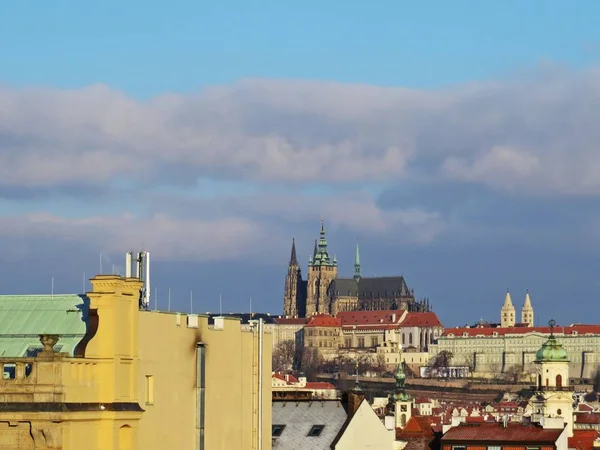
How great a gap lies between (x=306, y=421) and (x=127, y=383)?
1498 centimetres

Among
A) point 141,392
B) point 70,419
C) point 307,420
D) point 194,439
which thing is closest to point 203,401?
point 194,439

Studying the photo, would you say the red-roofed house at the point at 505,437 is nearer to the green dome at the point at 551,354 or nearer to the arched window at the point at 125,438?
the green dome at the point at 551,354

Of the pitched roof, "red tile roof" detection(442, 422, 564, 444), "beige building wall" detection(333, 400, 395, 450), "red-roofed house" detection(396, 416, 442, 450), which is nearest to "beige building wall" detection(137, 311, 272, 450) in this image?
the pitched roof

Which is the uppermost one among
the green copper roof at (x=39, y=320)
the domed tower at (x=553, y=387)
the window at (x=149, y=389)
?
the domed tower at (x=553, y=387)

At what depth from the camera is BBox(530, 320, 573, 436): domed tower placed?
3054 inches

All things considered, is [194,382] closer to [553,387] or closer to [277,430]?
[277,430]

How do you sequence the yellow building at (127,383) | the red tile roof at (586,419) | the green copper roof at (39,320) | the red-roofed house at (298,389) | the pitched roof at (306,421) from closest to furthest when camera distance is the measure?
the yellow building at (127,383) < the green copper roof at (39,320) < the pitched roof at (306,421) < the red-roofed house at (298,389) < the red tile roof at (586,419)

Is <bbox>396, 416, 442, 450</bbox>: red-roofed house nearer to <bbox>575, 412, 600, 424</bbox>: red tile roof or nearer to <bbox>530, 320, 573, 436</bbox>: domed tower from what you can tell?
<bbox>530, 320, 573, 436</bbox>: domed tower

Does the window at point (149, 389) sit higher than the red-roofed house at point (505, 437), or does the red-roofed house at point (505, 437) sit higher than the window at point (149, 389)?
the red-roofed house at point (505, 437)

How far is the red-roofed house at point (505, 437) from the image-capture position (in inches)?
2108

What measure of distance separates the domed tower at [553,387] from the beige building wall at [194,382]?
50.9 metres

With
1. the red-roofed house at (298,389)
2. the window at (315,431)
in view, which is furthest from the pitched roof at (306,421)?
the red-roofed house at (298,389)

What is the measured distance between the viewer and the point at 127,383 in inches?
793

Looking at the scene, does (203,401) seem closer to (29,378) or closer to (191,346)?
(191,346)
